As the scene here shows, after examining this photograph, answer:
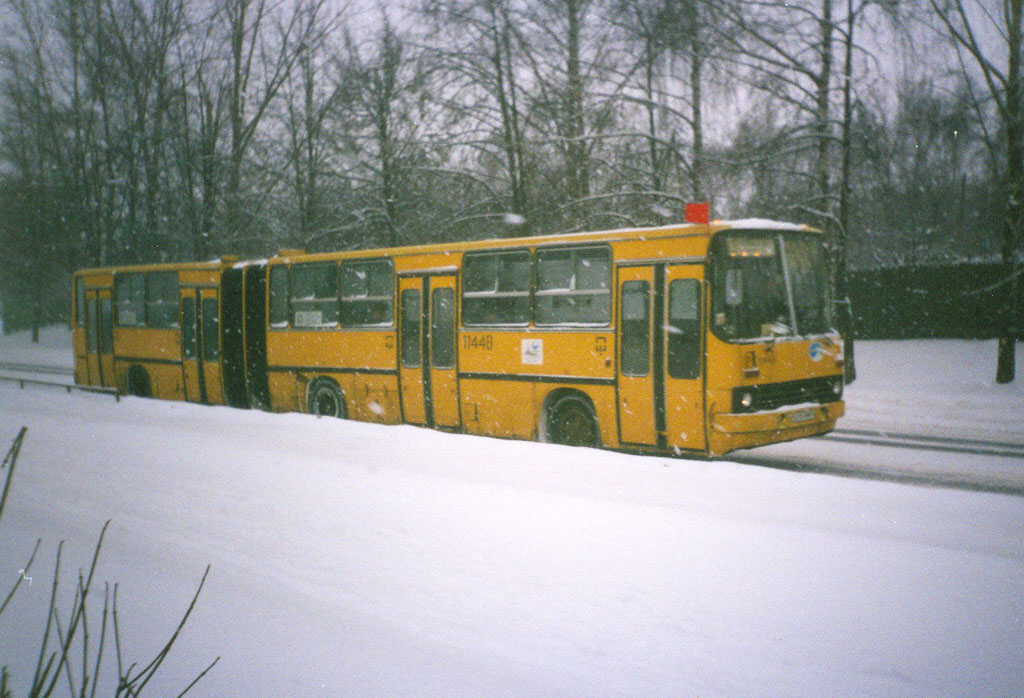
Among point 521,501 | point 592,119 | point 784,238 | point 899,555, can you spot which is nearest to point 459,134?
point 592,119

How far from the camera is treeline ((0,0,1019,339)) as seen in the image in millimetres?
17078

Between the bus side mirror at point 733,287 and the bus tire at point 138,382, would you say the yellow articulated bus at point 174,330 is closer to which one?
the bus tire at point 138,382

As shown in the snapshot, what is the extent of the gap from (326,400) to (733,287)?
7903 mm

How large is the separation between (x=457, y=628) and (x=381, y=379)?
373 inches

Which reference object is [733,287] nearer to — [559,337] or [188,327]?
[559,337]

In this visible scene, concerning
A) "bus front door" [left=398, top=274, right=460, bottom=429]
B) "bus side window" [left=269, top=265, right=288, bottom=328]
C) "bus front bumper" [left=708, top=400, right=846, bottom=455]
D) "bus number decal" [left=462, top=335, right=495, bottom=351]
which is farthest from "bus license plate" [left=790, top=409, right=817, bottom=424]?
"bus side window" [left=269, top=265, right=288, bottom=328]

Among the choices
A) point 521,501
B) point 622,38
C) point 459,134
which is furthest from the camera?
point 459,134

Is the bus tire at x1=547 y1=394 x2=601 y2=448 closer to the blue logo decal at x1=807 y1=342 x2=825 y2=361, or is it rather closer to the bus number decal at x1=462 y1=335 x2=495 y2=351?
the bus number decal at x1=462 y1=335 x2=495 y2=351

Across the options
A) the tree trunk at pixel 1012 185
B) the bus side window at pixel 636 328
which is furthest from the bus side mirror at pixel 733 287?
the tree trunk at pixel 1012 185

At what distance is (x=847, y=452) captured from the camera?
11477mm

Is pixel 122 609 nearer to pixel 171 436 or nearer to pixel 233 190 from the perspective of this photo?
pixel 171 436

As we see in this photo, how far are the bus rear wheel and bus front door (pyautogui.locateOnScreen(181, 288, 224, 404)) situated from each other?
9.19 feet

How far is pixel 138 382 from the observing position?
18.7m

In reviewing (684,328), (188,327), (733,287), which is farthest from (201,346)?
(733,287)
